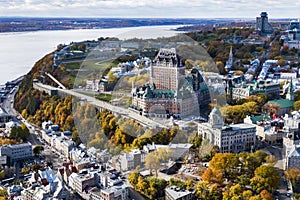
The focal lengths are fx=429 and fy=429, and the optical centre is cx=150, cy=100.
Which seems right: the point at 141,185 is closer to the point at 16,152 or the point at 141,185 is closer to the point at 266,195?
the point at 266,195

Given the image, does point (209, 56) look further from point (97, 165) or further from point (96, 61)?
point (97, 165)

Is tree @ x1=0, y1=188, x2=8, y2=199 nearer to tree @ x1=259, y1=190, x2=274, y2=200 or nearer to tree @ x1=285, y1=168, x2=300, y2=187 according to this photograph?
tree @ x1=259, y1=190, x2=274, y2=200

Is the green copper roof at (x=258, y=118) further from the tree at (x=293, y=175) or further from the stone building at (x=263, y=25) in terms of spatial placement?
the stone building at (x=263, y=25)

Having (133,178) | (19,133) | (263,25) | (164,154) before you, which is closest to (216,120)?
(164,154)

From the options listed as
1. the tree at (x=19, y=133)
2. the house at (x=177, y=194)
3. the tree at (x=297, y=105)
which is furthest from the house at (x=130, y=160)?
the tree at (x=297, y=105)

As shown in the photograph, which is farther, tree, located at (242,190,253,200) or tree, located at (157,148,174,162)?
tree, located at (157,148,174,162)

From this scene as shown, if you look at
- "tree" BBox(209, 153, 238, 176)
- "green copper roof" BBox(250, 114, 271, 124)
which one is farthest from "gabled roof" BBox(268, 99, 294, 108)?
"tree" BBox(209, 153, 238, 176)

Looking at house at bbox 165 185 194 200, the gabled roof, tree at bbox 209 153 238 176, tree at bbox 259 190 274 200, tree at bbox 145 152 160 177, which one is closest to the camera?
tree at bbox 259 190 274 200

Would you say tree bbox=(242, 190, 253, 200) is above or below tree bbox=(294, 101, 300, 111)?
below

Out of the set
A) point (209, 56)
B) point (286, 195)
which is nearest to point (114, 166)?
point (286, 195)
